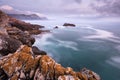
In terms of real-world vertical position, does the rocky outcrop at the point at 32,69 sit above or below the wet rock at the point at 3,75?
above

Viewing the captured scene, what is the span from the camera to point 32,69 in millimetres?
20438

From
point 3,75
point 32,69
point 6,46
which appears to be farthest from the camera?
point 6,46

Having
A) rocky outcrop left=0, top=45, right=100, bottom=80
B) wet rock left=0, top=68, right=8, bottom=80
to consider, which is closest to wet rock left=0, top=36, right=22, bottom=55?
rocky outcrop left=0, top=45, right=100, bottom=80

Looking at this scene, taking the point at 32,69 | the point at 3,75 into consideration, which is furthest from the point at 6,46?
the point at 32,69

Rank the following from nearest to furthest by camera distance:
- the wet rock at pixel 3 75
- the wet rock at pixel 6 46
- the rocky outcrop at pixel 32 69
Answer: the rocky outcrop at pixel 32 69, the wet rock at pixel 3 75, the wet rock at pixel 6 46

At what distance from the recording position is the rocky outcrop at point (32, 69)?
19281 mm

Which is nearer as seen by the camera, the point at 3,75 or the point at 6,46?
the point at 3,75

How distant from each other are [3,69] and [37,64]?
4.20 metres

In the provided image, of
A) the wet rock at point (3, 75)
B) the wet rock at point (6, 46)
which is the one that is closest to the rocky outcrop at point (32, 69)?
the wet rock at point (3, 75)

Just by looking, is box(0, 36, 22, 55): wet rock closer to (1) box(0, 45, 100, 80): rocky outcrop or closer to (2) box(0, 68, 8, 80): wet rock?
(1) box(0, 45, 100, 80): rocky outcrop

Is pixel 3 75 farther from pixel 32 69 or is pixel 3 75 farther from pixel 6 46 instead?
pixel 6 46

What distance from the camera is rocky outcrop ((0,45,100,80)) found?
1928 centimetres

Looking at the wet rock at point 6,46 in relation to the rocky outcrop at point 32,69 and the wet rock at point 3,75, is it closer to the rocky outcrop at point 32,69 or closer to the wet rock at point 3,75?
the rocky outcrop at point 32,69

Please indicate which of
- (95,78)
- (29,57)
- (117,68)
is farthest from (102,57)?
(29,57)
